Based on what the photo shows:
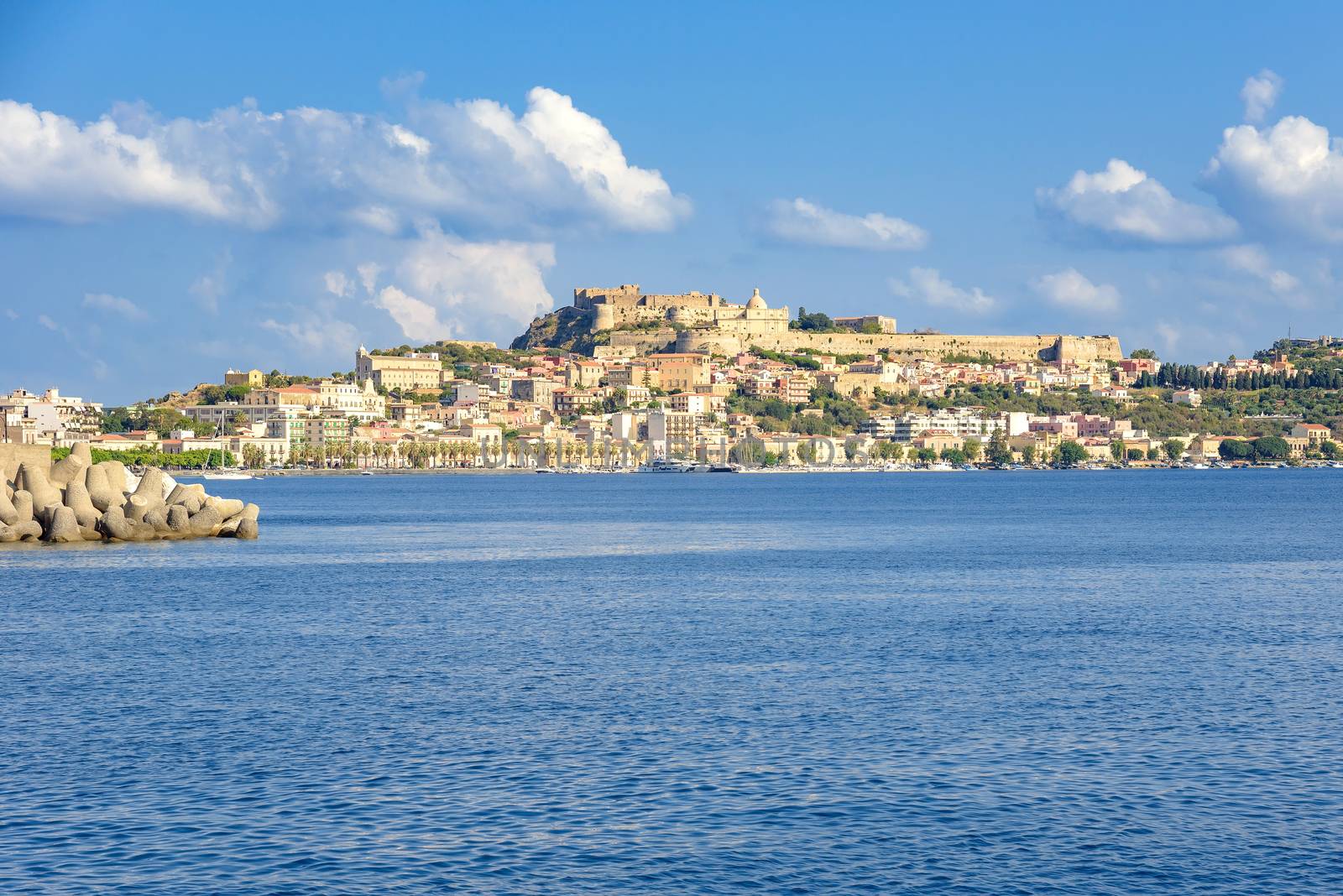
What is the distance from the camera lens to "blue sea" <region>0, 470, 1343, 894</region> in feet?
34.0

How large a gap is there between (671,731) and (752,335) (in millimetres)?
162909

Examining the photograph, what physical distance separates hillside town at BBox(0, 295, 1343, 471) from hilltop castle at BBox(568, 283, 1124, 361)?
164 cm

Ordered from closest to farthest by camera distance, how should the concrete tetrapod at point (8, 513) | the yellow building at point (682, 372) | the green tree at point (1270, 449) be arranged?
the concrete tetrapod at point (8, 513) → the green tree at point (1270, 449) → the yellow building at point (682, 372)

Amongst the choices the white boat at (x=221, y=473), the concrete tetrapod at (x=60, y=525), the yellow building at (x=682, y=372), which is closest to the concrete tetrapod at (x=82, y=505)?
the concrete tetrapod at (x=60, y=525)

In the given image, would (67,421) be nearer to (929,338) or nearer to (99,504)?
(929,338)

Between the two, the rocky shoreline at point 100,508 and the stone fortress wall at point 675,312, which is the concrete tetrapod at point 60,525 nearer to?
the rocky shoreline at point 100,508

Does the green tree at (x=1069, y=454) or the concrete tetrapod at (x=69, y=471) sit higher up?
the green tree at (x=1069, y=454)

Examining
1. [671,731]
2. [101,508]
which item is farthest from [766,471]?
[671,731]

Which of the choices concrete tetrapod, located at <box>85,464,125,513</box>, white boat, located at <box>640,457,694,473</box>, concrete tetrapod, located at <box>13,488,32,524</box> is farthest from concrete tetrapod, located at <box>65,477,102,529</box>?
white boat, located at <box>640,457,694,473</box>

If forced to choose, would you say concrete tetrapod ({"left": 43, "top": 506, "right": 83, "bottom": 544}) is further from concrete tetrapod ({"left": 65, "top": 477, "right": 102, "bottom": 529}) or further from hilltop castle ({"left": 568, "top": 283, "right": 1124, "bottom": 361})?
hilltop castle ({"left": 568, "top": 283, "right": 1124, "bottom": 361})

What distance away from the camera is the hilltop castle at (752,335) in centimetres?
17175

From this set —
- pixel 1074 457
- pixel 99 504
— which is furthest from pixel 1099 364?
pixel 99 504

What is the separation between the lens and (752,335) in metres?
176

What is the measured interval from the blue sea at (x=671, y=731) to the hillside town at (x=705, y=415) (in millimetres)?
99380
